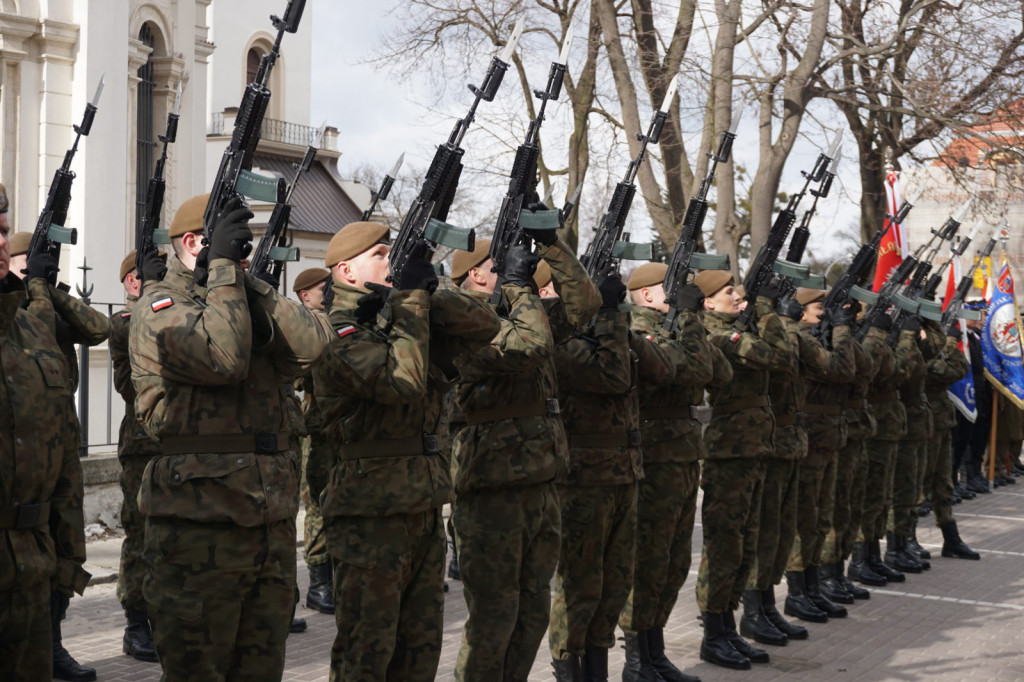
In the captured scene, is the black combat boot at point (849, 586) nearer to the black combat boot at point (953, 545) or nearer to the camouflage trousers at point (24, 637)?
the black combat boot at point (953, 545)

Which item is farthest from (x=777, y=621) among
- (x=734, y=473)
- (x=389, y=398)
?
(x=389, y=398)

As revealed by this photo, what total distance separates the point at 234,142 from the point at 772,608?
4.72 metres

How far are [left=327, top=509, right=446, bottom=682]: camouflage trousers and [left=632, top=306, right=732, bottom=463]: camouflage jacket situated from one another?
78.1 inches

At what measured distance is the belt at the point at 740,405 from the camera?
6961mm

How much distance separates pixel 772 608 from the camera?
24.0ft

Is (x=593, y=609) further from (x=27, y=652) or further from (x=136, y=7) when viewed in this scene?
(x=136, y=7)

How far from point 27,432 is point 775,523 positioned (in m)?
4.70

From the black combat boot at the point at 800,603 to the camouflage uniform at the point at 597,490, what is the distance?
7.89 ft

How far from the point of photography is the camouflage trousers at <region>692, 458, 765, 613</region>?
6629 mm

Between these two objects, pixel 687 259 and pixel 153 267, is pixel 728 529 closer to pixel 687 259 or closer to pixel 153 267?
pixel 687 259

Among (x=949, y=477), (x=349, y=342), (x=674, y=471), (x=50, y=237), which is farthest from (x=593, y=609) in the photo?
(x=949, y=477)

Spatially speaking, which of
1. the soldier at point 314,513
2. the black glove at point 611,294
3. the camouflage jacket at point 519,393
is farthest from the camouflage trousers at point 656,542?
the soldier at point 314,513

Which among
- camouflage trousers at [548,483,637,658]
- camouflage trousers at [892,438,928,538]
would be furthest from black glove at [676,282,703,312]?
→ camouflage trousers at [892,438,928,538]

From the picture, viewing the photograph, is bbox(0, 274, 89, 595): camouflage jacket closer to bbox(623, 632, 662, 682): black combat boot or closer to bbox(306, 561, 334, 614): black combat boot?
bbox(623, 632, 662, 682): black combat boot
